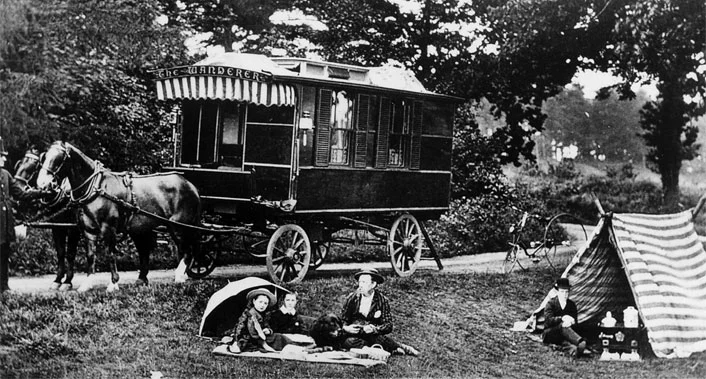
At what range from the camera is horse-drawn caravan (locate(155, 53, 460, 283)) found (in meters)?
9.28

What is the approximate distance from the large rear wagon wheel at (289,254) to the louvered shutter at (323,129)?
91cm

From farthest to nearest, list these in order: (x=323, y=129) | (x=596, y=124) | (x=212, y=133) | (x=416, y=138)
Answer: (x=416, y=138), (x=596, y=124), (x=212, y=133), (x=323, y=129)

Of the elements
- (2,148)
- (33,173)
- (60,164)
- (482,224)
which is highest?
(2,148)

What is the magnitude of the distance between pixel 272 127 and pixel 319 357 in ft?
9.50

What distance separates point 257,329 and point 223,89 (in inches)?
107

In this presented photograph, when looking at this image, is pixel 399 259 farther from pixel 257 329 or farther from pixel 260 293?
pixel 257 329

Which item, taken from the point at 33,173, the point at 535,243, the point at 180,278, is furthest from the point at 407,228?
the point at 33,173

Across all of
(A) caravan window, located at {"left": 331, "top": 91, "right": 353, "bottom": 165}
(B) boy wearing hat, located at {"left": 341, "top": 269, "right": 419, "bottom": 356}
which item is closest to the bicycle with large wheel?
(A) caravan window, located at {"left": 331, "top": 91, "right": 353, "bottom": 165}

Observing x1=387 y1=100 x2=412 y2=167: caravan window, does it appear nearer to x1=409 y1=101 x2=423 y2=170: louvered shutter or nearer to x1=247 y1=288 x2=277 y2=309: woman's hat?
x1=409 y1=101 x2=423 y2=170: louvered shutter

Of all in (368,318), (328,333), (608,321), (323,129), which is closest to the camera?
(328,333)

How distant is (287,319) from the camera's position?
8578mm

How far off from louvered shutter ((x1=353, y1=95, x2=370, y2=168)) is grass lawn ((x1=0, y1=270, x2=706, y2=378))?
158 cm

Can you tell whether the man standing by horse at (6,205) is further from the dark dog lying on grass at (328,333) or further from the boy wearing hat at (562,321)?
the boy wearing hat at (562,321)

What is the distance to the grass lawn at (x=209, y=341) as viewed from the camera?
7.98 metres
